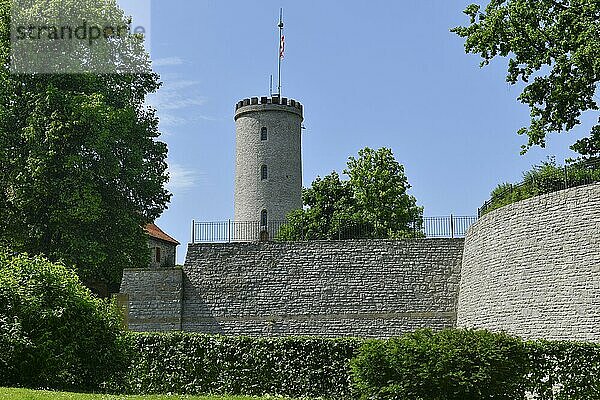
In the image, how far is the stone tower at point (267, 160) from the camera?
50.5 m

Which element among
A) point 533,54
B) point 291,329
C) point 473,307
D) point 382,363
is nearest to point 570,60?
point 533,54

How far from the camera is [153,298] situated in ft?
96.1

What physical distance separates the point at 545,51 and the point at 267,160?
26027mm

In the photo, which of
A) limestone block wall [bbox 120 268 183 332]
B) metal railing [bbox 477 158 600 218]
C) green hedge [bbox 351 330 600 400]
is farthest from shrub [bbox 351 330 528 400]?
limestone block wall [bbox 120 268 183 332]

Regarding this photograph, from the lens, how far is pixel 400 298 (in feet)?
91.0

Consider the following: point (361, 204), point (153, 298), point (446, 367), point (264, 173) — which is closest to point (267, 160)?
point (264, 173)

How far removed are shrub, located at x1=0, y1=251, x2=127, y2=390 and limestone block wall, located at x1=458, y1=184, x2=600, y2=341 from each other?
10.7 m

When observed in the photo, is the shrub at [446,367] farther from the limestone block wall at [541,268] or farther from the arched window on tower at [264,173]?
the arched window on tower at [264,173]

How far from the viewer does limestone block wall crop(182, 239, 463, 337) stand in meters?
27.7

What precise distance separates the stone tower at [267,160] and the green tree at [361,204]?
7.02 ft

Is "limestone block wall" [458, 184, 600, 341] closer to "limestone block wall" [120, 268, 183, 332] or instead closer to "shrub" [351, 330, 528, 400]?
"shrub" [351, 330, 528, 400]

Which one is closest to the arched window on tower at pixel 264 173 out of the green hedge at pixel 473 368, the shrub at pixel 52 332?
the shrub at pixel 52 332

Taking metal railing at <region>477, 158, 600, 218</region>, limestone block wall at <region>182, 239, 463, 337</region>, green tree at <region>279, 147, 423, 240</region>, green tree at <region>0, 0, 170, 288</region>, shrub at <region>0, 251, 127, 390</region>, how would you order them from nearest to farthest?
shrub at <region>0, 251, 127, 390</region> → metal railing at <region>477, 158, 600, 218</region> → limestone block wall at <region>182, 239, 463, 337</region> → green tree at <region>0, 0, 170, 288</region> → green tree at <region>279, 147, 423, 240</region>

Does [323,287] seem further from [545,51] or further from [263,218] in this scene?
[263,218]
